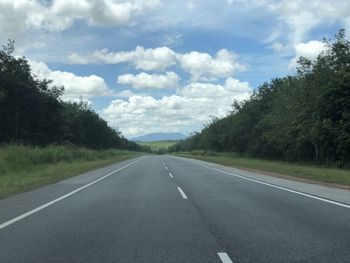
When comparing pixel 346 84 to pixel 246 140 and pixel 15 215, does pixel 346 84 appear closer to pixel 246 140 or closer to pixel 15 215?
pixel 15 215

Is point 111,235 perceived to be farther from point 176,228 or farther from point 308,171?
point 308,171

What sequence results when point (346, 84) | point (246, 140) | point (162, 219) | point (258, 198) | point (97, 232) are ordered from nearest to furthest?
point (97, 232)
point (162, 219)
point (258, 198)
point (346, 84)
point (246, 140)

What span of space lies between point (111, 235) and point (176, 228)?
144cm

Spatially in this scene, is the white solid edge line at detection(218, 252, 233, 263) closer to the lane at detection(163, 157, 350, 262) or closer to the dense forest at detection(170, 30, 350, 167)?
the lane at detection(163, 157, 350, 262)

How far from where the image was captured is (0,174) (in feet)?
91.7

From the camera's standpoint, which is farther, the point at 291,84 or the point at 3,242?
the point at 291,84

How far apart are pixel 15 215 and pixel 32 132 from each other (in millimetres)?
63116

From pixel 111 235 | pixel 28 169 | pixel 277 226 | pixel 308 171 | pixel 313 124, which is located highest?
pixel 313 124

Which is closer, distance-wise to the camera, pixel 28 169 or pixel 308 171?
pixel 308 171

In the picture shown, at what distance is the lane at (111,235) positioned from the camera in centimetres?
754

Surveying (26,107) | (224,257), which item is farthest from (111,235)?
(26,107)

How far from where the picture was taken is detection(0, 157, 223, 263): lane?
7543 millimetres

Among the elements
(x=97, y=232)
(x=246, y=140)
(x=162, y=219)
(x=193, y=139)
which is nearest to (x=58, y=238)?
(x=97, y=232)

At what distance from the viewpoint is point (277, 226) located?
10.2 m
